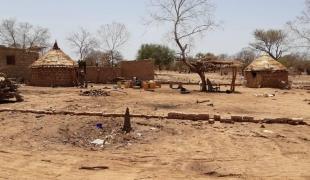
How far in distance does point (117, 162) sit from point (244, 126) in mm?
4275

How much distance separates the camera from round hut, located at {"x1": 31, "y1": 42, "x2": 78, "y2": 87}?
2745 cm

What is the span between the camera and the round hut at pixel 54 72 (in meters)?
27.5

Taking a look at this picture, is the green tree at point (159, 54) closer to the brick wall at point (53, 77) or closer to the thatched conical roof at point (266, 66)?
the thatched conical roof at point (266, 66)

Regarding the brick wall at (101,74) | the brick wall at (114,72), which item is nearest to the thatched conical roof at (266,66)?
the brick wall at (114,72)

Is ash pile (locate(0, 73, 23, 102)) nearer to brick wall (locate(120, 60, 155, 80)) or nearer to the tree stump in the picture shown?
the tree stump

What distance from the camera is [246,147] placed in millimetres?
8617

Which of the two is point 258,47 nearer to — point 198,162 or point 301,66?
point 301,66

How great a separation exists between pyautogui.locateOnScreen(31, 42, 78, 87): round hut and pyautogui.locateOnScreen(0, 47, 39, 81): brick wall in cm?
289

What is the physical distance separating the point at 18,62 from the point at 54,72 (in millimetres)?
4936

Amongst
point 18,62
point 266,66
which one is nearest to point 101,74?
point 18,62

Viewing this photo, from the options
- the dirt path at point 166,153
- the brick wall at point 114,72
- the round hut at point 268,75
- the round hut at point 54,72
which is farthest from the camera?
the brick wall at point 114,72

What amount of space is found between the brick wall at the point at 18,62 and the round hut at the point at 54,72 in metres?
2.89

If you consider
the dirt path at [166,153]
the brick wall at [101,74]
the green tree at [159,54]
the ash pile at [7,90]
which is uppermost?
the green tree at [159,54]

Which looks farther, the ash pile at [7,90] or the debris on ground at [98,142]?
the ash pile at [7,90]
